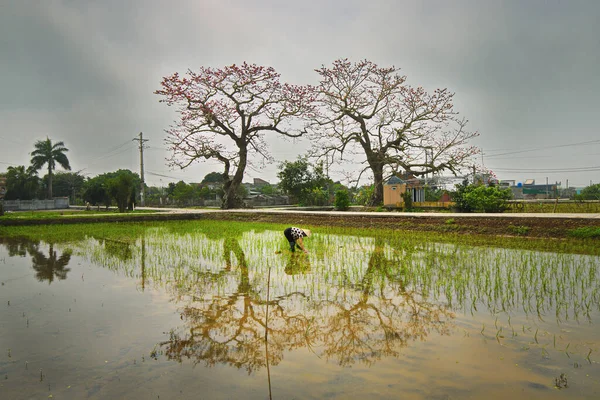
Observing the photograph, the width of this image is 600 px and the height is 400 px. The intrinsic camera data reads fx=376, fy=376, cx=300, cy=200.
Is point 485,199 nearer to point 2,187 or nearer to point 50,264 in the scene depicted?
point 50,264

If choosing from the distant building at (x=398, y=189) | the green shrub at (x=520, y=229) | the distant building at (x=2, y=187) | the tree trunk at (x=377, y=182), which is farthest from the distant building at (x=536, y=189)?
the distant building at (x=2, y=187)

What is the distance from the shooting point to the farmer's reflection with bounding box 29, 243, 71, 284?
7129mm

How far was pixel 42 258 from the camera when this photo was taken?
30.0 ft

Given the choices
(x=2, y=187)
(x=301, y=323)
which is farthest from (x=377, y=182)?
(x=2, y=187)

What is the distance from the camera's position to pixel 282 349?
12.0ft

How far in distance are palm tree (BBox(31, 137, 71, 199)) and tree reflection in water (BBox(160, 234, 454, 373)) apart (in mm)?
57620

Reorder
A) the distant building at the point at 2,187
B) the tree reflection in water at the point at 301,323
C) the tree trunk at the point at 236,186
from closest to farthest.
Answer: the tree reflection in water at the point at 301,323 < the tree trunk at the point at 236,186 < the distant building at the point at 2,187

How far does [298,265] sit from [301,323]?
3.36m

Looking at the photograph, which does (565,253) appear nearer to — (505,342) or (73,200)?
(505,342)

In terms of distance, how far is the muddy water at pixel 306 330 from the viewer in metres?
2.97

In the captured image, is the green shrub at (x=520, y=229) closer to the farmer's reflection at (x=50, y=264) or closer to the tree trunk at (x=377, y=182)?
the farmer's reflection at (x=50, y=264)

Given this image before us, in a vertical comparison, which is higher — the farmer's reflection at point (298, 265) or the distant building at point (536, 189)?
the distant building at point (536, 189)

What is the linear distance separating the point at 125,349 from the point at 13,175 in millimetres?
57811

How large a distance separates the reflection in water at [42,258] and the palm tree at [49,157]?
47.4 m
